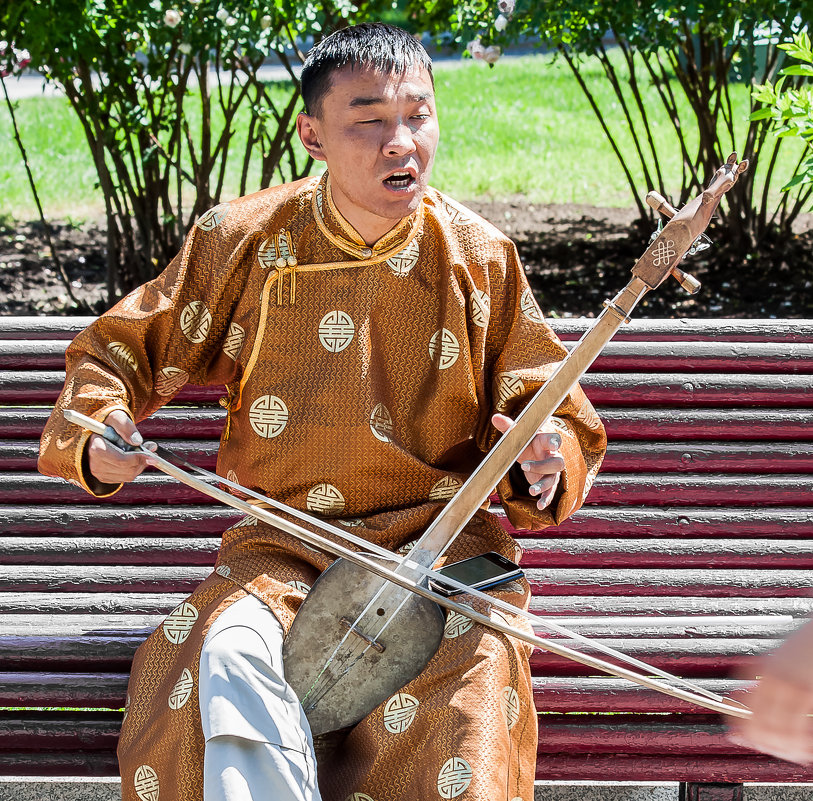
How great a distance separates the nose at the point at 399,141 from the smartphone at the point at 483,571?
86 centimetres

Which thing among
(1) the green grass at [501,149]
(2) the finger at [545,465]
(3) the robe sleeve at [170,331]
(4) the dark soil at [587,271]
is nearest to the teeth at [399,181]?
(3) the robe sleeve at [170,331]

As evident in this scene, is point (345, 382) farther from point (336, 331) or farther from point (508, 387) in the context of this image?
point (508, 387)

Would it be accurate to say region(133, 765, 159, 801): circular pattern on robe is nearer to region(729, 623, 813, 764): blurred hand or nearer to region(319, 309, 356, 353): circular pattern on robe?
region(319, 309, 356, 353): circular pattern on robe

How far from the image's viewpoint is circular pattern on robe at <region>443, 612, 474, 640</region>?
88.7 inches

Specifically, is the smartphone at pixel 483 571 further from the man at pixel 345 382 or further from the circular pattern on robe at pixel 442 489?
the circular pattern on robe at pixel 442 489

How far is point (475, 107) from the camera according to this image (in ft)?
33.9

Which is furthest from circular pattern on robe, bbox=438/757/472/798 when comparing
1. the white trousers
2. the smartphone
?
the smartphone

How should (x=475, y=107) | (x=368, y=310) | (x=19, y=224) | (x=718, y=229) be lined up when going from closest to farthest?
(x=368, y=310)
(x=718, y=229)
(x=19, y=224)
(x=475, y=107)

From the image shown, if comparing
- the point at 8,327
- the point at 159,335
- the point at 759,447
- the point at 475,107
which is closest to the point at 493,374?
the point at 159,335

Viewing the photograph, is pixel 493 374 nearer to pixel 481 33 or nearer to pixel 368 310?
pixel 368 310

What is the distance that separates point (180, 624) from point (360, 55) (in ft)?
4.07

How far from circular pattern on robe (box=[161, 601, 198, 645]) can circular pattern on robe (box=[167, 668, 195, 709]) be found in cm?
12

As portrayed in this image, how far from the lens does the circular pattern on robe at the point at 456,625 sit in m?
2.25

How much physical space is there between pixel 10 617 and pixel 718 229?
4.11 metres
